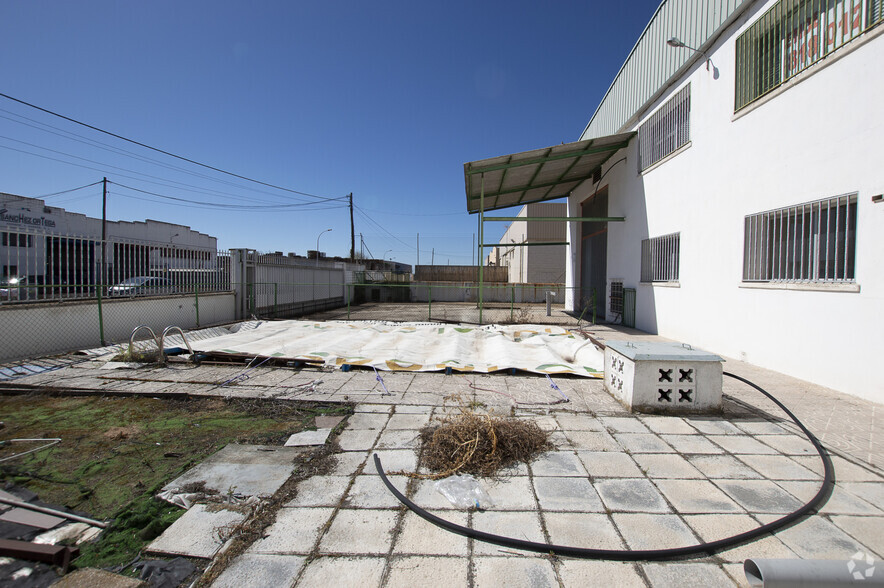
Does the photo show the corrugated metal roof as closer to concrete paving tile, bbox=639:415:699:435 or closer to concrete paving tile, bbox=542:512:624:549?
concrete paving tile, bbox=639:415:699:435

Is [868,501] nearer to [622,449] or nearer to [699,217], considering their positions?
[622,449]

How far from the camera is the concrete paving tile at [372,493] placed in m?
2.47

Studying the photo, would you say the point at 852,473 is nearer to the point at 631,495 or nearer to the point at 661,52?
the point at 631,495

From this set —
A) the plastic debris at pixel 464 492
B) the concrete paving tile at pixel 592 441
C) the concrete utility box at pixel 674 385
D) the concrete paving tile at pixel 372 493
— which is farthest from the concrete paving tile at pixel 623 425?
the concrete paving tile at pixel 372 493

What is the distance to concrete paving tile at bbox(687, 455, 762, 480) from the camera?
2.81 metres

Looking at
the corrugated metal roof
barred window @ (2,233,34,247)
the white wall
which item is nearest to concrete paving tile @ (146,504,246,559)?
the white wall

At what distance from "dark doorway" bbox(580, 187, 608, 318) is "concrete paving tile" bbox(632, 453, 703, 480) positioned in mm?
10150

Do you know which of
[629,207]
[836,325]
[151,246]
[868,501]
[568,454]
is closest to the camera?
[868,501]

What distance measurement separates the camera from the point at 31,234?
6742 millimetres

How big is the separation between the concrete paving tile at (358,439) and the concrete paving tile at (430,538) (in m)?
1.07

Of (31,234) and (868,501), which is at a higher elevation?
(31,234)

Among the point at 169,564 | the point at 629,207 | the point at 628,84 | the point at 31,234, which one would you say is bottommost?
the point at 169,564

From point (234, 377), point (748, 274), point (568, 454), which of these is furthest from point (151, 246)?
point (748, 274)

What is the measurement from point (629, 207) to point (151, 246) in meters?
12.5
